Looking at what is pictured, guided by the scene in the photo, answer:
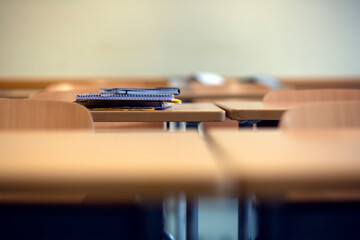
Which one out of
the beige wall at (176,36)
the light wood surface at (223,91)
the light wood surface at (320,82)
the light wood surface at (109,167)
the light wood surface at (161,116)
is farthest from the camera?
the light wood surface at (320,82)

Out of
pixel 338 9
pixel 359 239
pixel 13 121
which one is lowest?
pixel 359 239

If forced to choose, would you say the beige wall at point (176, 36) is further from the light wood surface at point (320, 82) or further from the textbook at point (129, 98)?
the textbook at point (129, 98)

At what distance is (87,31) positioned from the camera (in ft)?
15.5

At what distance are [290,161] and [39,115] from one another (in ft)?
2.59

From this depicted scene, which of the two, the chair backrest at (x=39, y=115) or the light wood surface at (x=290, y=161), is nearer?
the light wood surface at (x=290, y=161)

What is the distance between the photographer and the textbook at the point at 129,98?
139 centimetres

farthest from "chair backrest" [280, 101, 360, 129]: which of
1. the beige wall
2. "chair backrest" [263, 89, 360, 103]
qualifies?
the beige wall

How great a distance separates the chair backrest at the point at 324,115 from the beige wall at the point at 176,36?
383 cm

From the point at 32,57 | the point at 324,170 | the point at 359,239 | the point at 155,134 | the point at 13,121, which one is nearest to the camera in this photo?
the point at 324,170

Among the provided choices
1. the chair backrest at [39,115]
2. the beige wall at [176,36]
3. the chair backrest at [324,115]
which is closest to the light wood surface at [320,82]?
the beige wall at [176,36]

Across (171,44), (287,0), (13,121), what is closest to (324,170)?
(13,121)

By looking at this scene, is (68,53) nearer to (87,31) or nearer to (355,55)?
(87,31)

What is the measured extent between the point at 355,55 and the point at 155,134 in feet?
15.9

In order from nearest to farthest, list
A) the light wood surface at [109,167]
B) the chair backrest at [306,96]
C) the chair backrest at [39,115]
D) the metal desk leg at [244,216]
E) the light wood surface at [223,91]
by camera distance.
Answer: the light wood surface at [109,167] → the metal desk leg at [244,216] → the chair backrest at [39,115] → the chair backrest at [306,96] → the light wood surface at [223,91]
